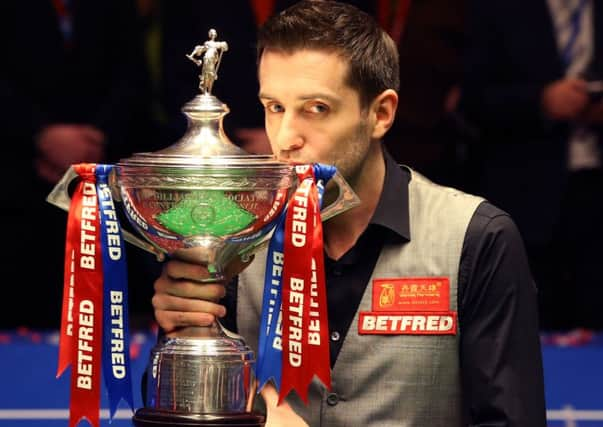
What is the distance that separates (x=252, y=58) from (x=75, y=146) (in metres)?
0.57

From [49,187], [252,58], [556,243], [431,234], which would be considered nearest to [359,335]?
[431,234]

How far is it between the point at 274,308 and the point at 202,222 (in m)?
0.20

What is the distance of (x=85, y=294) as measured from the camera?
2.12 m

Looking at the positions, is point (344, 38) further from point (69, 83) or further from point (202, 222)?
point (69, 83)

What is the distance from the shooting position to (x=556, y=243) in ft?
Answer: 13.4

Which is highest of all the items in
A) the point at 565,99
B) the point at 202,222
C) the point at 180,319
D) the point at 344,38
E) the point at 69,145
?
the point at 565,99

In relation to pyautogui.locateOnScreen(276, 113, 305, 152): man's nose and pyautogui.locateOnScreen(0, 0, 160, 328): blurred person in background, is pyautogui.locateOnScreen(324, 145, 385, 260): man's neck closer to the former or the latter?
pyautogui.locateOnScreen(276, 113, 305, 152): man's nose

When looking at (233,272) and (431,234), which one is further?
(431,234)

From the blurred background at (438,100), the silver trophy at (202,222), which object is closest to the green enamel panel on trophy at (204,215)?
the silver trophy at (202,222)

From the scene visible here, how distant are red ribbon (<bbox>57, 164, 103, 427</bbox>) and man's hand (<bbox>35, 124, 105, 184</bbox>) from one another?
189 cm

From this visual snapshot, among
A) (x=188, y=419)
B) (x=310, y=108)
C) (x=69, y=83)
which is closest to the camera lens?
(x=188, y=419)

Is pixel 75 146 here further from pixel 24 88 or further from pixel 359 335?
pixel 359 335

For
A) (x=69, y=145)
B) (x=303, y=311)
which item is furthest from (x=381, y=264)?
(x=69, y=145)

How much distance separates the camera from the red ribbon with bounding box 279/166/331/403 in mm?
2119
